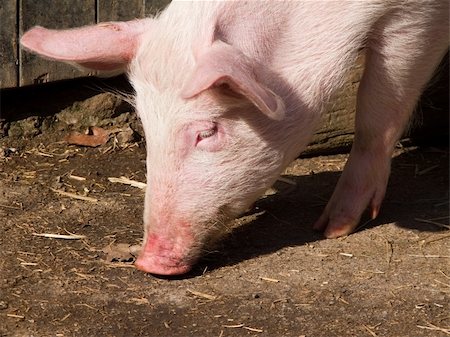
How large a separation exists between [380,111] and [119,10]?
5.89 ft

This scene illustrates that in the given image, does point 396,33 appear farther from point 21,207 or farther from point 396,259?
point 21,207

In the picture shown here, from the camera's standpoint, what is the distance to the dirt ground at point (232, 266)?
155 inches

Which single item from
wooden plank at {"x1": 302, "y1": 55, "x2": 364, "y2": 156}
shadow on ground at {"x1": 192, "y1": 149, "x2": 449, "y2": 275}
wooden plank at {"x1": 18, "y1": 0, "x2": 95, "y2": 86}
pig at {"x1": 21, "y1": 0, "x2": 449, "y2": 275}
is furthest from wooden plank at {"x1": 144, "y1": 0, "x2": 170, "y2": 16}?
pig at {"x1": 21, "y1": 0, "x2": 449, "y2": 275}

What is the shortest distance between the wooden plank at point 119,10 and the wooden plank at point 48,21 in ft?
0.18

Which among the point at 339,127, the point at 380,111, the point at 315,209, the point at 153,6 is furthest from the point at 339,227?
the point at 153,6

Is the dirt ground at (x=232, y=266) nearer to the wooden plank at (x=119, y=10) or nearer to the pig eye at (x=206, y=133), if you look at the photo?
the pig eye at (x=206, y=133)

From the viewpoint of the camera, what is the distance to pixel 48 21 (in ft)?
18.5

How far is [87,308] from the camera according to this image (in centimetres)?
405

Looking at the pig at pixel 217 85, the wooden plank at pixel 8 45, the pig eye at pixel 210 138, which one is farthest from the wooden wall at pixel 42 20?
the pig eye at pixel 210 138

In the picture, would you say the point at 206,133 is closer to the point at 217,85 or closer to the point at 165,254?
the point at 217,85

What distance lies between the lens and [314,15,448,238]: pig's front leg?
15.2ft

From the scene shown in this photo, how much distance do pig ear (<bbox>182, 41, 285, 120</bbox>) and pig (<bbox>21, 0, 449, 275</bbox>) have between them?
0.03 metres

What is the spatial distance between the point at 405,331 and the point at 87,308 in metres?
1.21

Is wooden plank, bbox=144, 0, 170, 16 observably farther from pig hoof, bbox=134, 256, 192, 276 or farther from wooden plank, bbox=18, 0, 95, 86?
pig hoof, bbox=134, 256, 192, 276
